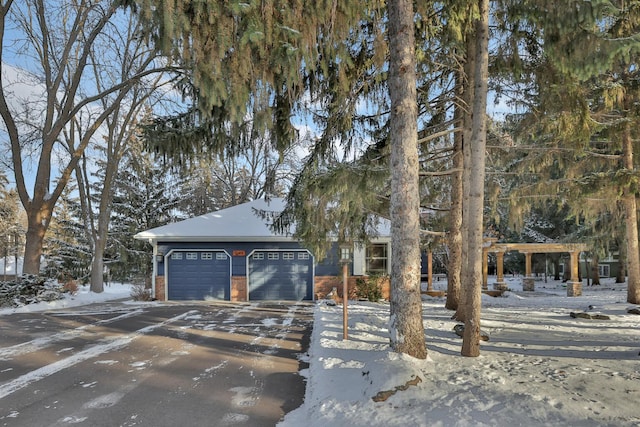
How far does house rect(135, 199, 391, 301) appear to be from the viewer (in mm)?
15516

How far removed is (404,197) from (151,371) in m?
4.01

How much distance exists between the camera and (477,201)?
5629 millimetres

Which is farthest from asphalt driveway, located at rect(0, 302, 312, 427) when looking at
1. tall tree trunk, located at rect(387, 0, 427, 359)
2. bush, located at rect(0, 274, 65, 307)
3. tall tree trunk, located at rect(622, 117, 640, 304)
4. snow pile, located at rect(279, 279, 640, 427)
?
tall tree trunk, located at rect(622, 117, 640, 304)

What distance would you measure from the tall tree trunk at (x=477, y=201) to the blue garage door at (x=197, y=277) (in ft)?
37.9

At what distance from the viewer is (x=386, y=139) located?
28.9 feet

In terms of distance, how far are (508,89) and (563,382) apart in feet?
21.8

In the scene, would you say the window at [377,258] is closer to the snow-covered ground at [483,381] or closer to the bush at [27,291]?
the snow-covered ground at [483,381]

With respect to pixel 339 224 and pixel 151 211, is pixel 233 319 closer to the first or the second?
pixel 339 224

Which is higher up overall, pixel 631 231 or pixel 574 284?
pixel 631 231

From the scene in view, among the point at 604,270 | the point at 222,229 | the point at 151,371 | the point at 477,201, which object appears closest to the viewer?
the point at 151,371

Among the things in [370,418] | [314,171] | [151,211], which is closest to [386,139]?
[314,171]

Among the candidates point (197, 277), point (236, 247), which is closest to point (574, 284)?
point (236, 247)

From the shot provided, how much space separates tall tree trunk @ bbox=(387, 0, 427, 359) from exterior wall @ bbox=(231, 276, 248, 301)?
36.5 ft

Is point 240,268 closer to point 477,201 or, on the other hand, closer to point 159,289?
point 159,289
